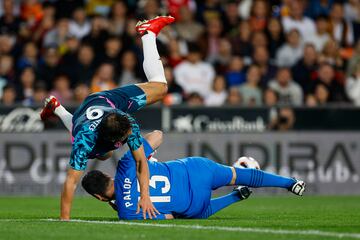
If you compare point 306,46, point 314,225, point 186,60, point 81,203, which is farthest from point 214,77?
point 314,225

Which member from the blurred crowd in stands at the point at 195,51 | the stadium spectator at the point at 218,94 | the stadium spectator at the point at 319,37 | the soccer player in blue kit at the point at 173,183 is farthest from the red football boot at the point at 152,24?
the stadium spectator at the point at 319,37

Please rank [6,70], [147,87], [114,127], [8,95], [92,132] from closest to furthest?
[114,127] → [92,132] → [147,87] → [8,95] → [6,70]

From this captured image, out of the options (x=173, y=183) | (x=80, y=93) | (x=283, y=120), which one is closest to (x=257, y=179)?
(x=173, y=183)

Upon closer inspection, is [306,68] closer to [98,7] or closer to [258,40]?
[258,40]

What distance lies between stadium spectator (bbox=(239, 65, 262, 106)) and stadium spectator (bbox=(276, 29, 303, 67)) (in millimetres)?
1283

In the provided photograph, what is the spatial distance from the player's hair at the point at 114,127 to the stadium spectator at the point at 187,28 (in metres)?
10.4

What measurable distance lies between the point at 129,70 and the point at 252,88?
7.81 ft

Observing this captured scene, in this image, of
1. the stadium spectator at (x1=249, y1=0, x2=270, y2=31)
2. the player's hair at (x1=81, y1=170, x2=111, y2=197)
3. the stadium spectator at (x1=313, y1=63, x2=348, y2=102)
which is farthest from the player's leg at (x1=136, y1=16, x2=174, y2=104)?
the stadium spectator at (x1=249, y1=0, x2=270, y2=31)

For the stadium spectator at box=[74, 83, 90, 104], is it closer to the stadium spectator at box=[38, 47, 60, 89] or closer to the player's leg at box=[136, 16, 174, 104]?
the stadium spectator at box=[38, 47, 60, 89]

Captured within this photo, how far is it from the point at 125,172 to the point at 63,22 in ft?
31.3

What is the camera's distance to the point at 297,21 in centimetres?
2088

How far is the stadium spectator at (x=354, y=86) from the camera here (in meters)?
19.2

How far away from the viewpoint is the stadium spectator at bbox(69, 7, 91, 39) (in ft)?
65.2

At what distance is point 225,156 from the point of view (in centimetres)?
1762
